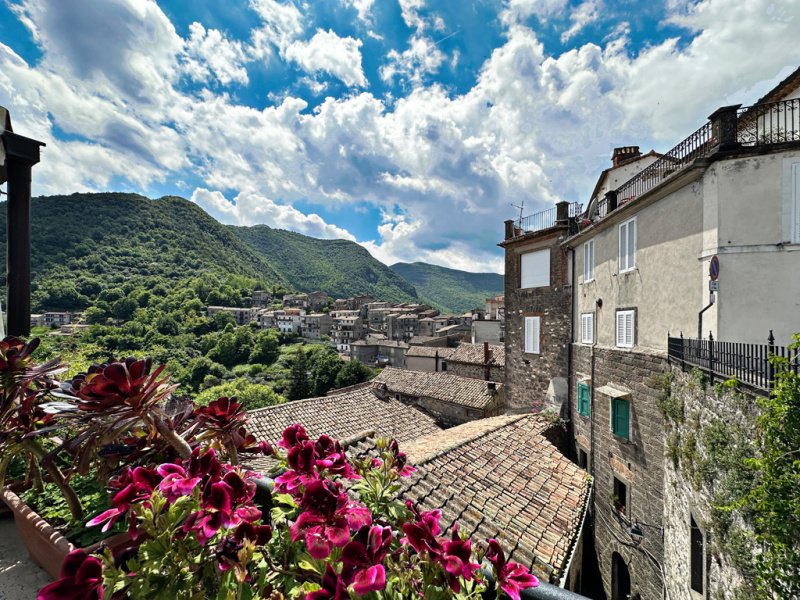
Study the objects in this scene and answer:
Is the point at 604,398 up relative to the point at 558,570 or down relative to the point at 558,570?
up

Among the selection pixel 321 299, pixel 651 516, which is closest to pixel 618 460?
pixel 651 516

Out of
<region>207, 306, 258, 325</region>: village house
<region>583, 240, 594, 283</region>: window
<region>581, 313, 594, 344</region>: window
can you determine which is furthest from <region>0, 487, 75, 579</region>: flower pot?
<region>207, 306, 258, 325</region>: village house

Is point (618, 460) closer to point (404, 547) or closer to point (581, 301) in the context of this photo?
point (581, 301)

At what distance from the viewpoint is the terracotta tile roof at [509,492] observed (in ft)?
16.9

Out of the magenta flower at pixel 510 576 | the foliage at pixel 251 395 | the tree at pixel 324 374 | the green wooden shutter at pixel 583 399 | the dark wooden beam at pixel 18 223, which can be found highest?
the dark wooden beam at pixel 18 223

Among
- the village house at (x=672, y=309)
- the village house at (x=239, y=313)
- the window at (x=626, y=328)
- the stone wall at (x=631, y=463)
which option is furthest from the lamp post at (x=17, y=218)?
the village house at (x=239, y=313)

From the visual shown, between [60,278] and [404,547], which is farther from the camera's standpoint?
[60,278]

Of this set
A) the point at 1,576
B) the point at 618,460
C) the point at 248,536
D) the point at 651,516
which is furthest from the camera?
the point at 618,460

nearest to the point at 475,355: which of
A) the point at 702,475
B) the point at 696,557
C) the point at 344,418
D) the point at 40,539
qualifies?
the point at 344,418

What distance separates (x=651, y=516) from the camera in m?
8.02

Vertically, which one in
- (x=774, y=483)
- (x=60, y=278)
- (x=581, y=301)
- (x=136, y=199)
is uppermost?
(x=136, y=199)

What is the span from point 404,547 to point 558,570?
5069 mm

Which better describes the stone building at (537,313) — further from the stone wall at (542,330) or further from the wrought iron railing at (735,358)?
the wrought iron railing at (735,358)

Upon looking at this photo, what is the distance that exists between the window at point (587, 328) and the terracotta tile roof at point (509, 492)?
13.3ft
